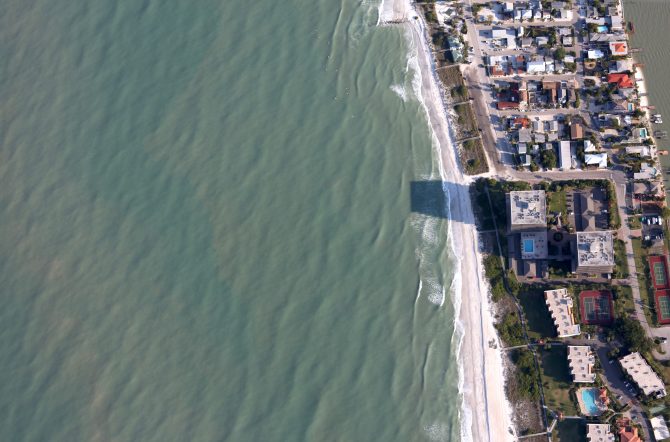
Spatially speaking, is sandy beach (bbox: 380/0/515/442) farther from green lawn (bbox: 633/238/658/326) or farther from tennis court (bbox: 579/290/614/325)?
green lawn (bbox: 633/238/658/326)

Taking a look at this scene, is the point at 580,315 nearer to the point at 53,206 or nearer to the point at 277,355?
the point at 277,355

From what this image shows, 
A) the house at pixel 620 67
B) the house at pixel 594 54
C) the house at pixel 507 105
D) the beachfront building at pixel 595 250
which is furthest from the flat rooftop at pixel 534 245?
the house at pixel 594 54

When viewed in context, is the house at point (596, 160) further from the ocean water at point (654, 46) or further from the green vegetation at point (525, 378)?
the green vegetation at point (525, 378)

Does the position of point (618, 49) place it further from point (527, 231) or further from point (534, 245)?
point (534, 245)

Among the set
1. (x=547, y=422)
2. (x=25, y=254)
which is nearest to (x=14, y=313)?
(x=25, y=254)

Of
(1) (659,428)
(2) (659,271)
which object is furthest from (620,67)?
(1) (659,428)
